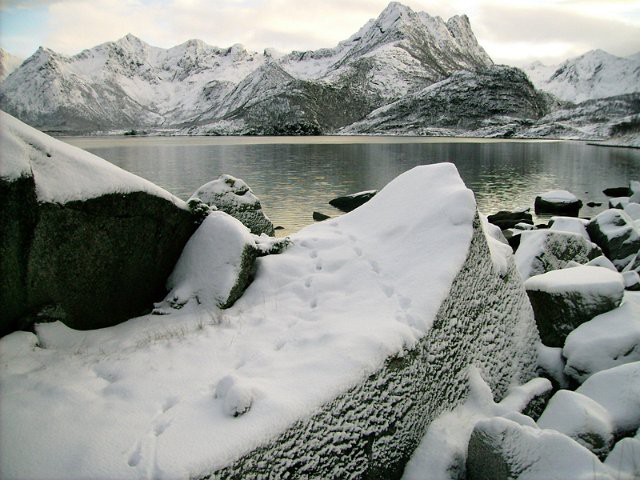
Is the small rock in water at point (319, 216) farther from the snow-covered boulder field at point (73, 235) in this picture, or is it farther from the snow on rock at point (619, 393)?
the snow on rock at point (619, 393)

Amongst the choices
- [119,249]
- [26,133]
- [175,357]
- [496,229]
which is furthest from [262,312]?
[496,229]

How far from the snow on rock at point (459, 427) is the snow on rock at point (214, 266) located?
3.25 meters

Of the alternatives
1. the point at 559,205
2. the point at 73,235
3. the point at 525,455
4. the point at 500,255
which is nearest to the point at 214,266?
the point at 73,235

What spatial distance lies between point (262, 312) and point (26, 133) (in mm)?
3664

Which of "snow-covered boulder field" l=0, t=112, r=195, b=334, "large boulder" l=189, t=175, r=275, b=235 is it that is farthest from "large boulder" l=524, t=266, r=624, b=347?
"large boulder" l=189, t=175, r=275, b=235

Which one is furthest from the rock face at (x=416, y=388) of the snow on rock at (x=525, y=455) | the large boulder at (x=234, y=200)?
the large boulder at (x=234, y=200)

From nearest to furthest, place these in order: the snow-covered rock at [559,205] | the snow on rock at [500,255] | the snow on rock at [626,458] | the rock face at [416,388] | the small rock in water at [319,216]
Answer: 1. the rock face at [416,388]
2. the snow on rock at [626,458]
3. the snow on rock at [500,255]
4. the small rock in water at [319,216]
5. the snow-covered rock at [559,205]

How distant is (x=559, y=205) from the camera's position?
27203mm

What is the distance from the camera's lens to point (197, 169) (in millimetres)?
51219

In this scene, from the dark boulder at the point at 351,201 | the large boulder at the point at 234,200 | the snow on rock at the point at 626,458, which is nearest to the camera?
the snow on rock at the point at 626,458

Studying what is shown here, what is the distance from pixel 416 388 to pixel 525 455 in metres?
1.24

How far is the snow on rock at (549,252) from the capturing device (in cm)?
950

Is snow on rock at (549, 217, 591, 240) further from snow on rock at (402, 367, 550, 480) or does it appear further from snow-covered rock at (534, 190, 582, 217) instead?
snow-covered rock at (534, 190, 582, 217)

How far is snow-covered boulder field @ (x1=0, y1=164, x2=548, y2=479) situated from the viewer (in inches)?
152
